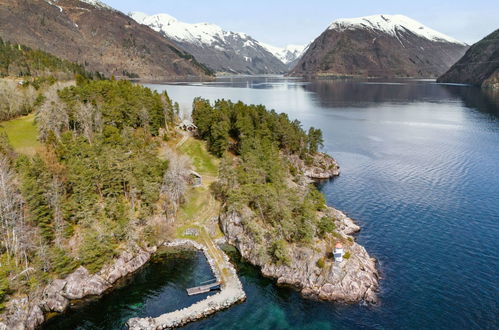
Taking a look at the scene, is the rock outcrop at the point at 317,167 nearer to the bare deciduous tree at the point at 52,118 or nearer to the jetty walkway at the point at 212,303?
the jetty walkway at the point at 212,303

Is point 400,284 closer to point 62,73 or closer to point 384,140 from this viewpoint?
point 384,140

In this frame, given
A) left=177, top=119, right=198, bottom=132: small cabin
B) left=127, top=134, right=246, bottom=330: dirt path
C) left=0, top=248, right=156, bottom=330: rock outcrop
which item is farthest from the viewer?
left=177, top=119, right=198, bottom=132: small cabin

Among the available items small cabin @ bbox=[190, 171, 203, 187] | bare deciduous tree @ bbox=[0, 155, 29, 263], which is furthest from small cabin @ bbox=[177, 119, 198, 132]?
bare deciduous tree @ bbox=[0, 155, 29, 263]

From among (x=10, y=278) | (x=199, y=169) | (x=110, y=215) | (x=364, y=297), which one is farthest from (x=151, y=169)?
(x=364, y=297)

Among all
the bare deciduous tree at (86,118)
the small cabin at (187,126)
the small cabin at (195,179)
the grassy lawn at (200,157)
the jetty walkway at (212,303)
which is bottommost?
the jetty walkway at (212,303)

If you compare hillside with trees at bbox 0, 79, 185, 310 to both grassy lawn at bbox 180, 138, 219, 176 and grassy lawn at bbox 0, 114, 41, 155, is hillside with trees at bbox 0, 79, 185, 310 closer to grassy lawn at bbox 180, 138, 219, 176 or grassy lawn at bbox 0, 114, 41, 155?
grassy lawn at bbox 0, 114, 41, 155

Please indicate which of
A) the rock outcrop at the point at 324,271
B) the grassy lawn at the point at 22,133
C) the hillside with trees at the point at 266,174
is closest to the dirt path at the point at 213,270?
the hillside with trees at the point at 266,174
